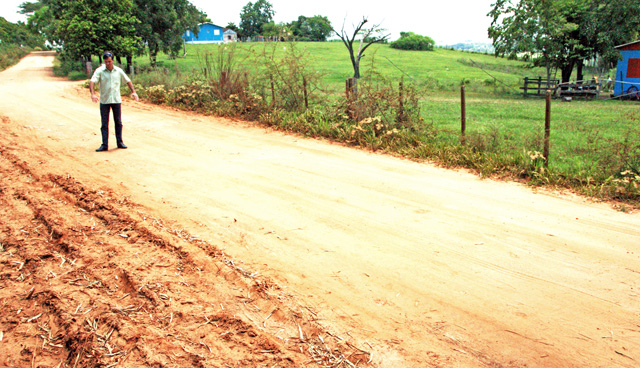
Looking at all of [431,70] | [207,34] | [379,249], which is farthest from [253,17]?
[379,249]

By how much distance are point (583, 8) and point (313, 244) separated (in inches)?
1200

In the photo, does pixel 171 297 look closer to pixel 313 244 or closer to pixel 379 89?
pixel 313 244

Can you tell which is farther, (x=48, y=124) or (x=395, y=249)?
(x=48, y=124)

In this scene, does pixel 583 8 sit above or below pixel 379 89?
above

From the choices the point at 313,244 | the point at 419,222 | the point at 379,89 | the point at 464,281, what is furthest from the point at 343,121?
the point at 464,281

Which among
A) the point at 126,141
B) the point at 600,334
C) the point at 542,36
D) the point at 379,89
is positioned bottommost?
the point at 600,334

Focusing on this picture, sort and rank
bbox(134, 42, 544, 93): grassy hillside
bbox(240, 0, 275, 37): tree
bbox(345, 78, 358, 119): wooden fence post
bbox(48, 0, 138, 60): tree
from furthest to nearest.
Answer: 1. bbox(240, 0, 275, 37): tree
2. bbox(134, 42, 544, 93): grassy hillside
3. bbox(48, 0, 138, 60): tree
4. bbox(345, 78, 358, 119): wooden fence post

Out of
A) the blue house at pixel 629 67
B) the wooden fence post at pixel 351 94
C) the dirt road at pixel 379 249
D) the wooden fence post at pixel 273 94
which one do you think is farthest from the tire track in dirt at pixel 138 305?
the blue house at pixel 629 67

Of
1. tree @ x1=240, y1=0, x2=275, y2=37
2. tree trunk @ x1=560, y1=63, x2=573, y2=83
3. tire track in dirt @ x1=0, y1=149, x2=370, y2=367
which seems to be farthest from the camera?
tree @ x1=240, y1=0, x2=275, y2=37

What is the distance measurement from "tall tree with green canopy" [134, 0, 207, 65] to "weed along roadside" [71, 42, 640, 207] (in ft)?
55.7

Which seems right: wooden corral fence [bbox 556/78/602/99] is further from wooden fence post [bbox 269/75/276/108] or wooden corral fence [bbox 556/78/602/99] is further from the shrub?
the shrub

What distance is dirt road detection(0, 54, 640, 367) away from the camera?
371 centimetres

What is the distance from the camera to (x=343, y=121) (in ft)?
38.1

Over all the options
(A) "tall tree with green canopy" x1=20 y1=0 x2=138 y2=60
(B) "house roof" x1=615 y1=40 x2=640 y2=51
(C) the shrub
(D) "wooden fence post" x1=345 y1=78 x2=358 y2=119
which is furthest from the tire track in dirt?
(C) the shrub
